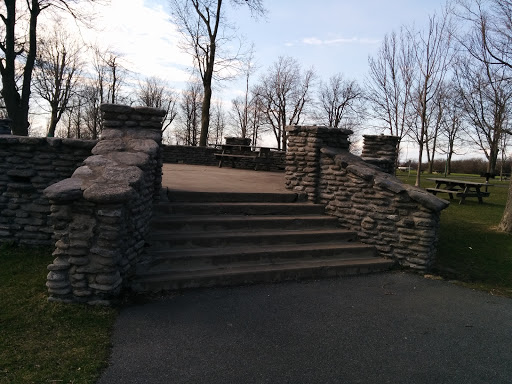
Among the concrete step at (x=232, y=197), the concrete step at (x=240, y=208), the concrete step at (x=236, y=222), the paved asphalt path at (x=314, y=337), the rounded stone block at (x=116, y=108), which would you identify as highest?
the rounded stone block at (x=116, y=108)

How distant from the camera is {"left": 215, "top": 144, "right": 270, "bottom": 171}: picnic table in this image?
44.4ft

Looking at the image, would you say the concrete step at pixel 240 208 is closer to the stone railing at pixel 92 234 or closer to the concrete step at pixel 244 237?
the concrete step at pixel 244 237

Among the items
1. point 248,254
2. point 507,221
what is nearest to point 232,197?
point 248,254

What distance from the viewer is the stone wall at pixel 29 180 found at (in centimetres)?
584

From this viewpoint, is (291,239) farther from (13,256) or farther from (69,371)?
(13,256)

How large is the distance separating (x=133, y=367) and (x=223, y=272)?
195cm

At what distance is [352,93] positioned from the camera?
37.8 m

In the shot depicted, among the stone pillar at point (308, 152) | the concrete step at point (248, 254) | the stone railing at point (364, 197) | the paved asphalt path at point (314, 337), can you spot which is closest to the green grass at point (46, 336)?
the paved asphalt path at point (314, 337)

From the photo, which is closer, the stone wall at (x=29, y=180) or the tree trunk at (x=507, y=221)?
the stone wall at (x=29, y=180)

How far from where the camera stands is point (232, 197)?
640 cm

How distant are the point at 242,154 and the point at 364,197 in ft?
28.7

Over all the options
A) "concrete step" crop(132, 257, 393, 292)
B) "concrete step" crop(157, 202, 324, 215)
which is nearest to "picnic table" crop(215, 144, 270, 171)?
"concrete step" crop(157, 202, 324, 215)

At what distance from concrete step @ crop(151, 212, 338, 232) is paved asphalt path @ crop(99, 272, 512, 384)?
4.12 feet

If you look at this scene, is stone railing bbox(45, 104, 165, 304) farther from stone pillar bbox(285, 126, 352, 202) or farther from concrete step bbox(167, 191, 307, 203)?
stone pillar bbox(285, 126, 352, 202)
